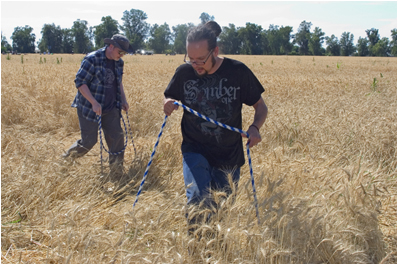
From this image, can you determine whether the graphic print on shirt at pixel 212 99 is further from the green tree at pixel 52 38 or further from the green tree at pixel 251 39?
the green tree at pixel 52 38

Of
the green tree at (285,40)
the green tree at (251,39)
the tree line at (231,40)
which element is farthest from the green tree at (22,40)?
the green tree at (285,40)

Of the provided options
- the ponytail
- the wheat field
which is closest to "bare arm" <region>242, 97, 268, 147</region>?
the wheat field

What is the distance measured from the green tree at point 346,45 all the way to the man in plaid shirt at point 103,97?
100413 millimetres

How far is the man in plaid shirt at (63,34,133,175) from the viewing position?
403 cm

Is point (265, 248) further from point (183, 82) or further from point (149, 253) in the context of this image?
point (183, 82)

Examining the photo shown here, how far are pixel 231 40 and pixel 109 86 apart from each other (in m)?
89.9

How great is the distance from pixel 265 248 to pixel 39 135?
489 cm

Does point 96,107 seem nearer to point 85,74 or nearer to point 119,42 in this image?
point 85,74

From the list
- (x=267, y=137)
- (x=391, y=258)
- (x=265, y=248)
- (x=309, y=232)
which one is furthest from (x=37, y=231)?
(x=267, y=137)

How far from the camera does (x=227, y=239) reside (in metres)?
2.41

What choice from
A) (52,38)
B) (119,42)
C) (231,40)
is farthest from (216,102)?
(52,38)

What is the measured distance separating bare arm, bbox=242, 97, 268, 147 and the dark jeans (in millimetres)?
1850

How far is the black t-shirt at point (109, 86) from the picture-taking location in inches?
166

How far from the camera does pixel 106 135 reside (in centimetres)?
436
